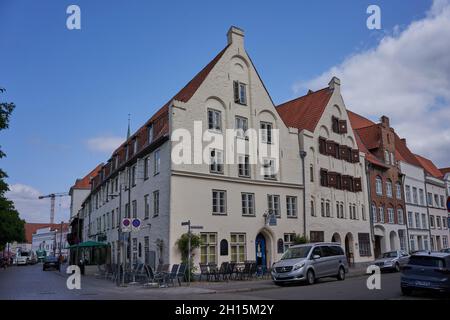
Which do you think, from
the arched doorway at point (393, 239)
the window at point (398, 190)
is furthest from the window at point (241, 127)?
the window at point (398, 190)

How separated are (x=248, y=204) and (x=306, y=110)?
13966 millimetres

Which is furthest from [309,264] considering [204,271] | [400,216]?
[400,216]

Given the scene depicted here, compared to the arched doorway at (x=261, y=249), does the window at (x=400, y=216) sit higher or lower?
higher

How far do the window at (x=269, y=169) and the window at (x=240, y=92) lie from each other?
461 centimetres

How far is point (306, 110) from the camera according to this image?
41.5m

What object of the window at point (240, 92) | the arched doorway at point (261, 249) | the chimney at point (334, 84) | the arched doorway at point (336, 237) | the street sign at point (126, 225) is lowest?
the arched doorway at point (261, 249)

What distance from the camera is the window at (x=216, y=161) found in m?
29.5

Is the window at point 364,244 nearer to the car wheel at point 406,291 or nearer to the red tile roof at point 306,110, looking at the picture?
the red tile roof at point 306,110

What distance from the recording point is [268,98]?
3431 centimetres

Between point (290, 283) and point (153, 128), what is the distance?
49.9ft

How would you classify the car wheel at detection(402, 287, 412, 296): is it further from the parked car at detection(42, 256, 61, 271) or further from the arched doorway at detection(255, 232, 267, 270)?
the parked car at detection(42, 256, 61, 271)

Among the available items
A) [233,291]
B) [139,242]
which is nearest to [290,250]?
[233,291]

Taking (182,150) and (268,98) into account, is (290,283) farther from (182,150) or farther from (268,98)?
(268,98)

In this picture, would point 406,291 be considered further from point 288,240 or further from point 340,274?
point 288,240
